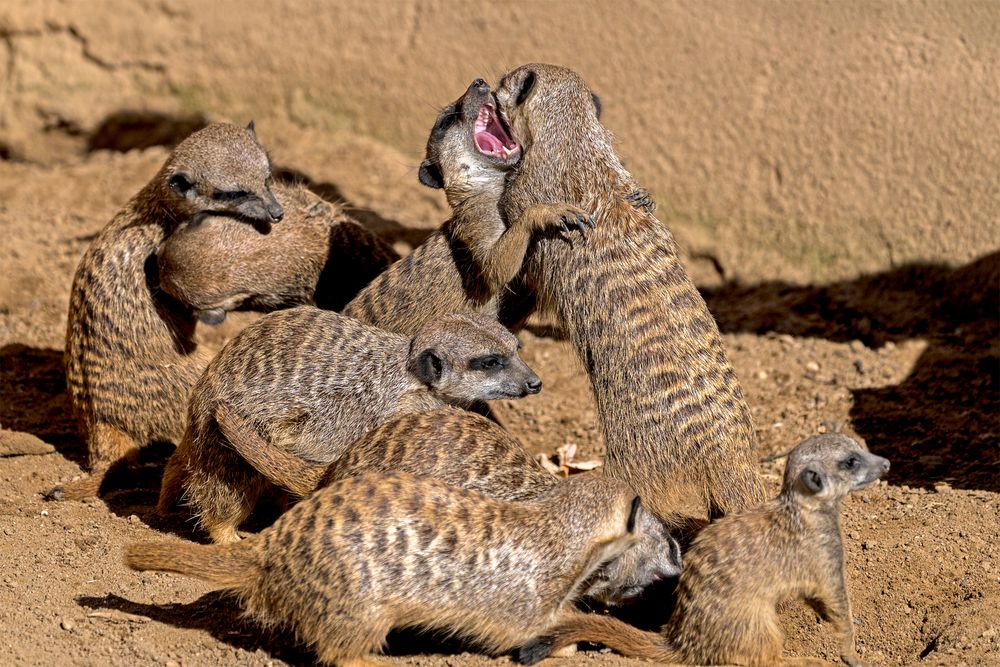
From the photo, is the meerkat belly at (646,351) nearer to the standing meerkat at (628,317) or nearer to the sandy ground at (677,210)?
the standing meerkat at (628,317)

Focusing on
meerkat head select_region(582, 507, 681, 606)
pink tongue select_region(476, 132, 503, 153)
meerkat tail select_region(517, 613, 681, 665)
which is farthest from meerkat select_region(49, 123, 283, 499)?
meerkat tail select_region(517, 613, 681, 665)

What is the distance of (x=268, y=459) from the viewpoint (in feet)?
12.5

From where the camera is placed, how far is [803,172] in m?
5.82

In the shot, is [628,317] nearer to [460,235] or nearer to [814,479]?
[460,235]

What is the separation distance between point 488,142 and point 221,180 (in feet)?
3.42

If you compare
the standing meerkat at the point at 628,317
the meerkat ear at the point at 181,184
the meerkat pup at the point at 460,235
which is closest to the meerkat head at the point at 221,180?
the meerkat ear at the point at 181,184

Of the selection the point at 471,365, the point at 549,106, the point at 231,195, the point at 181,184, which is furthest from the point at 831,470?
the point at 181,184

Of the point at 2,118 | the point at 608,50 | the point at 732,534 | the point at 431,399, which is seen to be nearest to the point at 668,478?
the point at 732,534

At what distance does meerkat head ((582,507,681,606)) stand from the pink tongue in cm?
168

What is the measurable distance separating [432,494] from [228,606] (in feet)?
2.86

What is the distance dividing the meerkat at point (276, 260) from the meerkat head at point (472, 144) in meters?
0.59

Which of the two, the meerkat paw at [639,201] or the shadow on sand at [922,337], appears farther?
the shadow on sand at [922,337]

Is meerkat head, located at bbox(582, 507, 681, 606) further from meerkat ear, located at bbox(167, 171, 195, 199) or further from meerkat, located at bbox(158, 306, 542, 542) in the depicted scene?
meerkat ear, located at bbox(167, 171, 195, 199)

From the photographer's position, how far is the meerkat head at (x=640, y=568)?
12.2 feet
